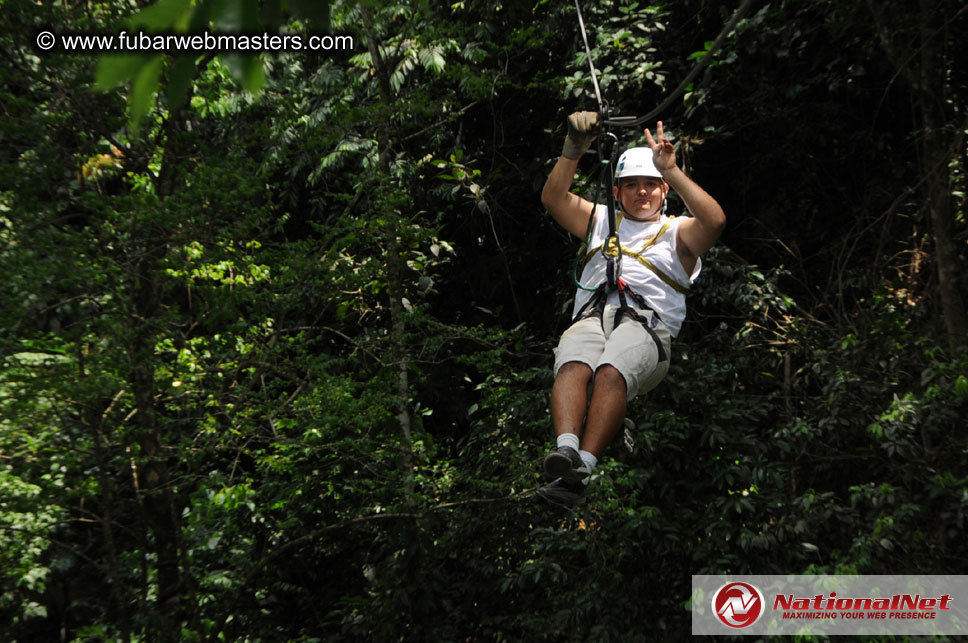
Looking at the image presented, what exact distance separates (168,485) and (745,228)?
3466mm

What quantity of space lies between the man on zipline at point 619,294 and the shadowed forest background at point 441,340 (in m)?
1.20

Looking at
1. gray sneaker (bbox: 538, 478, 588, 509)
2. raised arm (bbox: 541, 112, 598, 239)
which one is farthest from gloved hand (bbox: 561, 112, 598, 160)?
gray sneaker (bbox: 538, 478, 588, 509)

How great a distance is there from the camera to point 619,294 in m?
2.99

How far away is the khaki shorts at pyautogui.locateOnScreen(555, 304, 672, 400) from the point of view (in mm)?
2838

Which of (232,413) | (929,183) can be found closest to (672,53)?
(929,183)

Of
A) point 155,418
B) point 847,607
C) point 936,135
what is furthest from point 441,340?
point 936,135

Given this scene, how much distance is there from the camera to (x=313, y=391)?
172 inches

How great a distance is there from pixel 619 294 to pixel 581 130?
55cm

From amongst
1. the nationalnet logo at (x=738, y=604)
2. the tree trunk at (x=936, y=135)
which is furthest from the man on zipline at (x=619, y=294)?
the tree trunk at (x=936, y=135)

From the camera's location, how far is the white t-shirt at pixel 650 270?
9.92 feet

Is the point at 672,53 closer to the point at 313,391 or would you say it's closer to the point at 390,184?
the point at 390,184

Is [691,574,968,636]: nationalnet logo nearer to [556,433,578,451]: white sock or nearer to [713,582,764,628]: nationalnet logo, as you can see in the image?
[713,582,764,628]: nationalnet logo

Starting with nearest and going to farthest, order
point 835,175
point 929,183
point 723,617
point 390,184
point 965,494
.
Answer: point 965,494
point 723,617
point 929,183
point 390,184
point 835,175

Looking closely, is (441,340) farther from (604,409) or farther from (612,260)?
(604,409)
